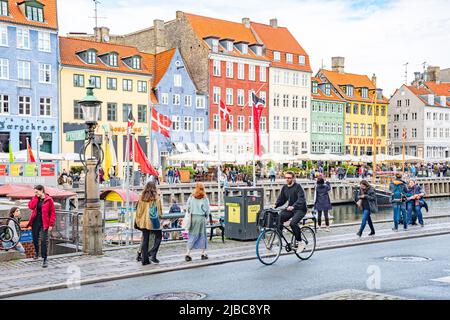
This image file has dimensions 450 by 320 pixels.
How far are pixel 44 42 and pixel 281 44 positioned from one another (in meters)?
30.6

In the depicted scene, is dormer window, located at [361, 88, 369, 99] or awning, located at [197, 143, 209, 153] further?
dormer window, located at [361, 88, 369, 99]

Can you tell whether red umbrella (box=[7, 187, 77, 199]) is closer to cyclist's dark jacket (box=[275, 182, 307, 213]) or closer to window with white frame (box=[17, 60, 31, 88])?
cyclist's dark jacket (box=[275, 182, 307, 213])

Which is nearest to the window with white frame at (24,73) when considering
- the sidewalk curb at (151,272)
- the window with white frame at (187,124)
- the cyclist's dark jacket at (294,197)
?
the window with white frame at (187,124)

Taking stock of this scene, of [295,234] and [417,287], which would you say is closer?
[417,287]

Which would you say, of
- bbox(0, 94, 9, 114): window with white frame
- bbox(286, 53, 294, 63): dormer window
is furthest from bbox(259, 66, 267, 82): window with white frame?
bbox(0, 94, 9, 114): window with white frame

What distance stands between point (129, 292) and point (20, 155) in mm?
28726

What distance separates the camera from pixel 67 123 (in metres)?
53.5

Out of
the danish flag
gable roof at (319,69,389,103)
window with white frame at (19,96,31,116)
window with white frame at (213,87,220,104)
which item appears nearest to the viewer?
the danish flag

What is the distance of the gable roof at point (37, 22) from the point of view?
5044 centimetres

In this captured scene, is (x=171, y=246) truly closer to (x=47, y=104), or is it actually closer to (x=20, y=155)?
(x=20, y=155)

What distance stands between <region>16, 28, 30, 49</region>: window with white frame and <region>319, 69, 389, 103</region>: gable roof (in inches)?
1652

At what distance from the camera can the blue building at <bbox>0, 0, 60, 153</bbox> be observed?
164 ft

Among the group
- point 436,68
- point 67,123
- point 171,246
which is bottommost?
point 171,246
